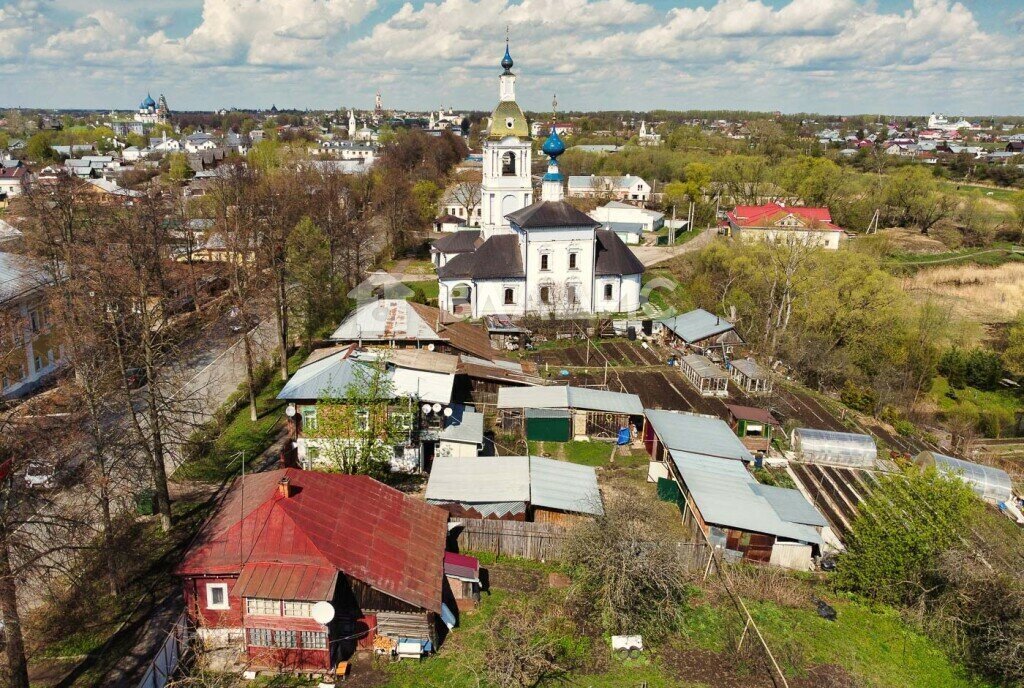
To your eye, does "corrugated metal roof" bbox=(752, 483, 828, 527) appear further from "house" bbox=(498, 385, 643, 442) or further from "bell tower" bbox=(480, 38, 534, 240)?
"bell tower" bbox=(480, 38, 534, 240)

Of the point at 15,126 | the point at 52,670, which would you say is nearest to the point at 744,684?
the point at 52,670

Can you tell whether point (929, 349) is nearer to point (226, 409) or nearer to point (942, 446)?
point (942, 446)

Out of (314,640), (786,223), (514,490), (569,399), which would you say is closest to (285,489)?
(314,640)

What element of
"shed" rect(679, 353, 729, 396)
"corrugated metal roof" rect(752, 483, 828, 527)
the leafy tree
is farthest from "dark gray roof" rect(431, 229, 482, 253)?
"corrugated metal roof" rect(752, 483, 828, 527)

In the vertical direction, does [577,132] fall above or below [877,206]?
above

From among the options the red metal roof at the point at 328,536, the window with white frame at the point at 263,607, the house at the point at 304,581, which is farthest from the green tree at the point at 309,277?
the window with white frame at the point at 263,607

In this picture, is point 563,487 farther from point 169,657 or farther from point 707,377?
point 707,377

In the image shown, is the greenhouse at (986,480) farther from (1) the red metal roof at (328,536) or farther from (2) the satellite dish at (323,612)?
(2) the satellite dish at (323,612)
